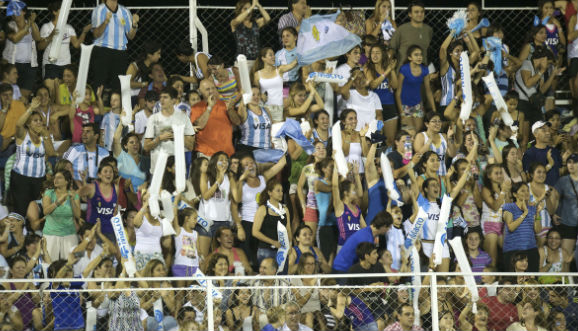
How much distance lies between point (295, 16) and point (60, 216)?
3.54 m

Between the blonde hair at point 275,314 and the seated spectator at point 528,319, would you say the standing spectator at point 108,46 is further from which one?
the seated spectator at point 528,319

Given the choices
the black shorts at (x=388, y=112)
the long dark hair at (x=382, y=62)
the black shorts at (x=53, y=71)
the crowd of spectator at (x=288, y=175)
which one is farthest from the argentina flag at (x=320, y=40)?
the black shorts at (x=53, y=71)

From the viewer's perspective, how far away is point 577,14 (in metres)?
13.9

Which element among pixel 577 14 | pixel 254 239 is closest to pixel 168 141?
pixel 254 239

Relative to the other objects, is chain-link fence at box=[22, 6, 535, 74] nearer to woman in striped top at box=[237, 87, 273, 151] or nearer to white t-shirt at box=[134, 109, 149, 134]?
white t-shirt at box=[134, 109, 149, 134]

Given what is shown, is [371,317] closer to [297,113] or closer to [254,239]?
[254,239]

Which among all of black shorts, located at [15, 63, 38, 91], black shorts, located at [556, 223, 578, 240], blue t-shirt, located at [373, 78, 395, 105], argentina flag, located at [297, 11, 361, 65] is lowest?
black shorts, located at [556, 223, 578, 240]

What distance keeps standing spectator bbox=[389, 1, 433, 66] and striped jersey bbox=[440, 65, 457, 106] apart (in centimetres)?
31

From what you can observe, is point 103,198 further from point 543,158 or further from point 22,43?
point 543,158

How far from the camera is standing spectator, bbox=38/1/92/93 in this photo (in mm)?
13086

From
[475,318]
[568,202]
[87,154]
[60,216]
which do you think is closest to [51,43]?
[87,154]

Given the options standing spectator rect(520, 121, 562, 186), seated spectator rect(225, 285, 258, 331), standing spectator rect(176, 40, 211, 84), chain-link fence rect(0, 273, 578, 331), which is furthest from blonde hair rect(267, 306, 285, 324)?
standing spectator rect(520, 121, 562, 186)

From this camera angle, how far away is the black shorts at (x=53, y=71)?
13078mm

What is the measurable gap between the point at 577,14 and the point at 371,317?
203 inches
